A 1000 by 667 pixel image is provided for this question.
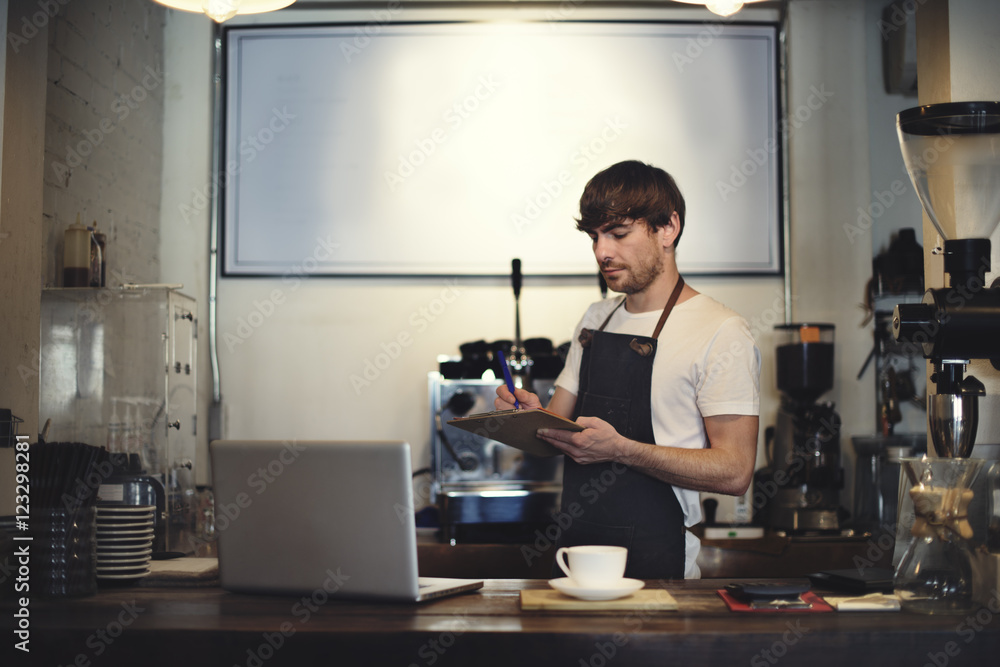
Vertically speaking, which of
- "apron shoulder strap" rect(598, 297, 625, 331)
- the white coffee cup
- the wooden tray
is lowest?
the wooden tray

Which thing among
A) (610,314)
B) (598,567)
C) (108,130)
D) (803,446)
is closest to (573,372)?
(610,314)

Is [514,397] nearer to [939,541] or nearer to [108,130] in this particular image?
[939,541]

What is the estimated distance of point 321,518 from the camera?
1.38m

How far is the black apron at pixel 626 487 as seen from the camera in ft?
6.27

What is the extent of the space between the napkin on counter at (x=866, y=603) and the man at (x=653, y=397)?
1.40 feet

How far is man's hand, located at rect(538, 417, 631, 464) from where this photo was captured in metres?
1.73

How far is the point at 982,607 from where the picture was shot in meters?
1.36

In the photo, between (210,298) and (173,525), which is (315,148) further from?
(173,525)

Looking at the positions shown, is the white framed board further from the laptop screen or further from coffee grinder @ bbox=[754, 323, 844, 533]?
the laptop screen

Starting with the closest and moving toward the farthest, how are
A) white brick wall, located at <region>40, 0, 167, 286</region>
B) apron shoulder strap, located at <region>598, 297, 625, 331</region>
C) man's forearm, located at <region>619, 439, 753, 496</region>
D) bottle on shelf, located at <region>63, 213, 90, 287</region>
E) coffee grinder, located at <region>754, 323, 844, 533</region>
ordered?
man's forearm, located at <region>619, 439, 753, 496</region>, apron shoulder strap, located at <region>598, 297, 625, 331</region>, bottle on shelf, located at <region>63, 213, 90, 287</region>, white brick wall, located at <region>40, 0, 167, 286</region>, coffee grinder, located at <region>754, 323, 844, 533</region>

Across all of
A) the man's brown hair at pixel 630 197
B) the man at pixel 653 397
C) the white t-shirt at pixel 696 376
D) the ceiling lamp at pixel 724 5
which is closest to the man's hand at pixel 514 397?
the man at pixel 653 397

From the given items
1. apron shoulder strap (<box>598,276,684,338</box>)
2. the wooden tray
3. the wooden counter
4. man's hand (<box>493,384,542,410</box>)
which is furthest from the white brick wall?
the wooden tray

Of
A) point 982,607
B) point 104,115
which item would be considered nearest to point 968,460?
point 982,607

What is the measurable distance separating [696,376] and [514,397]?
0.41 m
